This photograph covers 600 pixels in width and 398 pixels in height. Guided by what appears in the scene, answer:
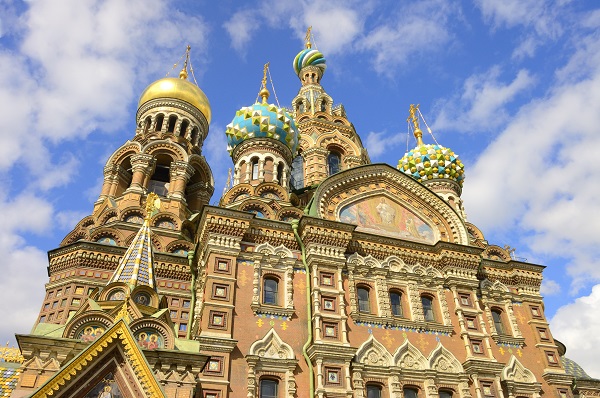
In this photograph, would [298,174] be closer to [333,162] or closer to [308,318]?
[333,162]

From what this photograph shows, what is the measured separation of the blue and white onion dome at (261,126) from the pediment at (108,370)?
9521 mm

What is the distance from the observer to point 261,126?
15.3m

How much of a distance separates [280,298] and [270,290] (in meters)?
0.27

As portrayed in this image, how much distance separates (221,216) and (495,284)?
277 inches

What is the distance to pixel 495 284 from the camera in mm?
12898

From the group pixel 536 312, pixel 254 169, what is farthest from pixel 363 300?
pixel 254 169

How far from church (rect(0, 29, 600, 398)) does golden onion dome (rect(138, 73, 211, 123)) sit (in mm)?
3520

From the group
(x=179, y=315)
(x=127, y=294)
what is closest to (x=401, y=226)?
(x=179, y=315)

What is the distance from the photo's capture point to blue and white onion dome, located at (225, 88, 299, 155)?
15375mm

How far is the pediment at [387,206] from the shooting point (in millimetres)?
12539

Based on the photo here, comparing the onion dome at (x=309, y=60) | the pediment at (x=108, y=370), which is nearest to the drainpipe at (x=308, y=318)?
the pediment at (x=108, y=370)

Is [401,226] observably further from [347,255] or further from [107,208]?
[107,208]

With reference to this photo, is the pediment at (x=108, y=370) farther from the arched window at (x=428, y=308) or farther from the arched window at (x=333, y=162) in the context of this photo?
the arched window at (x=333, y=162)

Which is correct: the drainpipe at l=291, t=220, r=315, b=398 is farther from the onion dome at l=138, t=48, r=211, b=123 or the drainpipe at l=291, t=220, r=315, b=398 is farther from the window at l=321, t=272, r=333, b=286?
the onion dome at l=138, t=48, r=211, b=123
